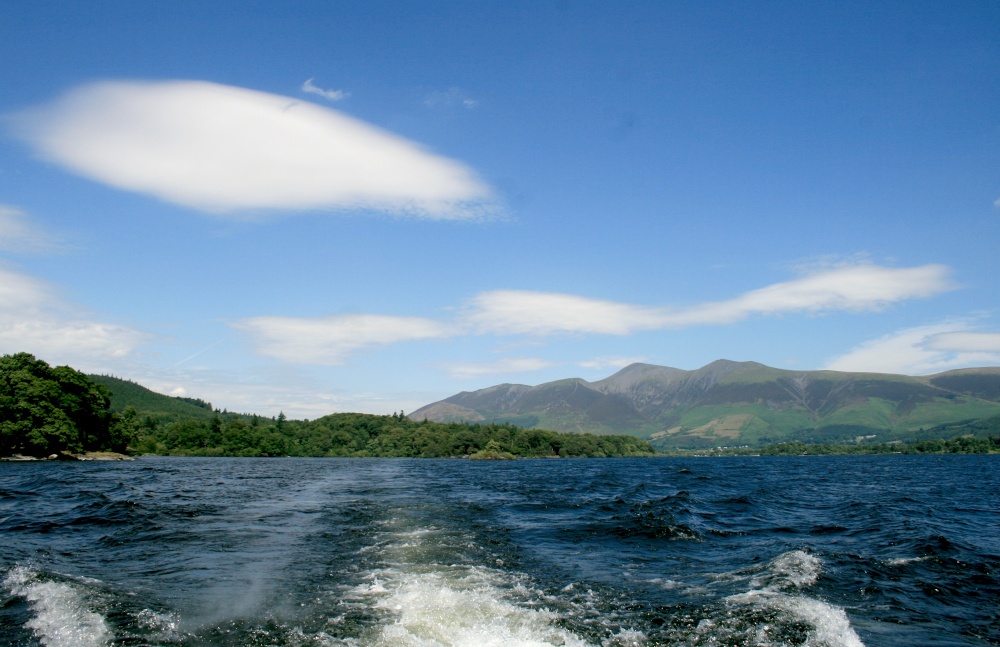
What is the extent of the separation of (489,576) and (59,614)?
33.6ft

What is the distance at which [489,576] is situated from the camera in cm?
1736

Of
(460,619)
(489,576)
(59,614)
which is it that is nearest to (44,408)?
(59,614)

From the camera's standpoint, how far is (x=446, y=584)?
16.2m

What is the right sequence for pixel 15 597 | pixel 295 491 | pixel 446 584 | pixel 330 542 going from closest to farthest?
pixel 15 597 → pixel 446 584 → pixel 330 542 → pixel 295 491

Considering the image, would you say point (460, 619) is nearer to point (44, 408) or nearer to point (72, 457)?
point (44, 408)

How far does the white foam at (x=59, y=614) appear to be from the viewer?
11.4 metres

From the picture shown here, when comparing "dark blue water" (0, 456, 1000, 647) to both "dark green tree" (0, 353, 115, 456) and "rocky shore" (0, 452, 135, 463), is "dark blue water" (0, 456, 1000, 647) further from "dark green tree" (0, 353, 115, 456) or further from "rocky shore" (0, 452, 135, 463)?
"rocky shore" (0, 452, 135, 463)

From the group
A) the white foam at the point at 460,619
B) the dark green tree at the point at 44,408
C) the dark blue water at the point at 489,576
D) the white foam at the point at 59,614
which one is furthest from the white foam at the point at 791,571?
the dark green tree at the point at 44,408

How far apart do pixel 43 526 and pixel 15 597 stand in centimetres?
1369

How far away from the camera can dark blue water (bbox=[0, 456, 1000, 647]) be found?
12.5 m

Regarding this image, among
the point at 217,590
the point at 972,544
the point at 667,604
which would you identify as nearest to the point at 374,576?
the point at 217,590

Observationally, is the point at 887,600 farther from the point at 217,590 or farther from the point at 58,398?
the point at 58,398

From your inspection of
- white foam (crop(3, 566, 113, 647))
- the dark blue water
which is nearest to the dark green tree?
the dark blue water

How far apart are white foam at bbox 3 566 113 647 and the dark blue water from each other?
0.06 meters
